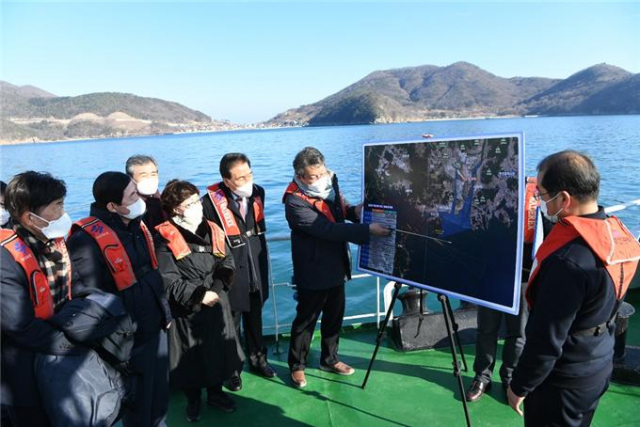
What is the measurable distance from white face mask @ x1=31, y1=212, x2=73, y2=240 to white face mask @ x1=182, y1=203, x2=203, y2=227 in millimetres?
807

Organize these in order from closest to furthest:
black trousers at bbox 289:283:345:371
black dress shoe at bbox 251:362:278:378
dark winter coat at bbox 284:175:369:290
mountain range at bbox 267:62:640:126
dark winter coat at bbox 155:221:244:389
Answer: dark winter coat at bbox 155:221:244:389 < dark winter coat at bbox 284:175:369:290 < black trousers at bbox 289:283:345:371 < black dress shoe at bbox 251:362:278:378 < mountain range at bbox 267:62:640:126

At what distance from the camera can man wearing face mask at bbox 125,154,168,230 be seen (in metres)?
2.93

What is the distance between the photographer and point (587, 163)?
1.59 m

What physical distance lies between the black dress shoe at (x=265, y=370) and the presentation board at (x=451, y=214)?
1256mm

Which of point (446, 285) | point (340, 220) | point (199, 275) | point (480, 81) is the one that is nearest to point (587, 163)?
point (446, 285)

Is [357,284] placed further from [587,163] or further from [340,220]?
[587,163]

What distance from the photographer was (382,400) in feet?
10.0

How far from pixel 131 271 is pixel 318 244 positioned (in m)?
1.30

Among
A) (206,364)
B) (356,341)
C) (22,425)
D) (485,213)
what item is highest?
(485,213)

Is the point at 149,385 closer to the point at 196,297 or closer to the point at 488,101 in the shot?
the point at 196,297

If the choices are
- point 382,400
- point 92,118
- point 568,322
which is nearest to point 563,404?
point 568,322

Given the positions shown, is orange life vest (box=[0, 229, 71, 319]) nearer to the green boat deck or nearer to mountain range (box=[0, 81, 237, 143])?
the green boat deck

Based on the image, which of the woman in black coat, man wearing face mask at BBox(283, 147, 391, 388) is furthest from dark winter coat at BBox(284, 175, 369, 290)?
the woman in black coat

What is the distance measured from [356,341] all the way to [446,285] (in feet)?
5.73
